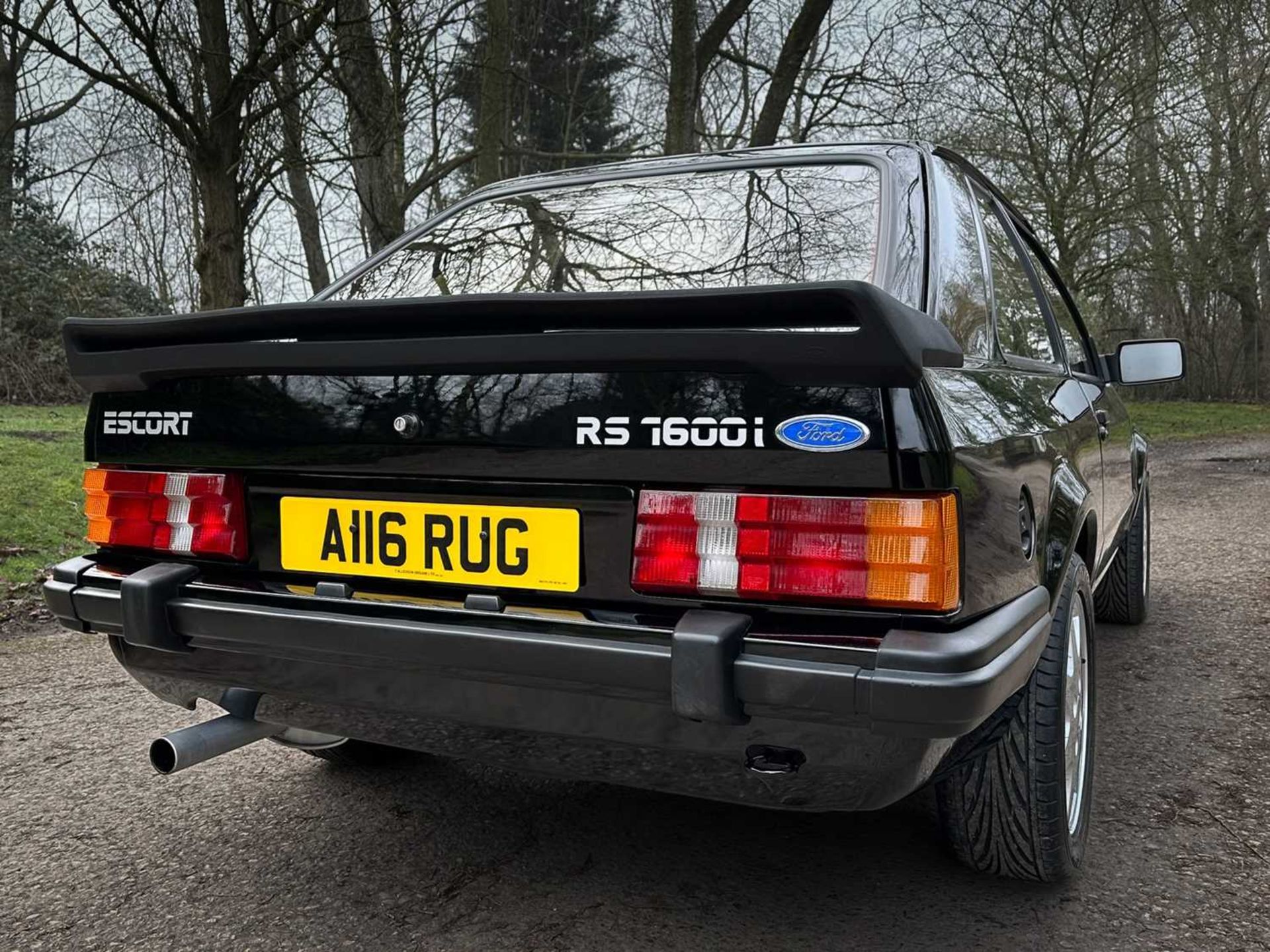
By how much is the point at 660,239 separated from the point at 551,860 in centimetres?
145

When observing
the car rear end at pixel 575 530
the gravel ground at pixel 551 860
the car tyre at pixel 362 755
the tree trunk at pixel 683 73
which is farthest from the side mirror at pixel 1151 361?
the tree trunk at pixel 683 73

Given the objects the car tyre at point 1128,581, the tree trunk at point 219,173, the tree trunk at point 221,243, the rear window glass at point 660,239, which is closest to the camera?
the rear window glass at point 660,239

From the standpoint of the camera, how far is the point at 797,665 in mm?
1632

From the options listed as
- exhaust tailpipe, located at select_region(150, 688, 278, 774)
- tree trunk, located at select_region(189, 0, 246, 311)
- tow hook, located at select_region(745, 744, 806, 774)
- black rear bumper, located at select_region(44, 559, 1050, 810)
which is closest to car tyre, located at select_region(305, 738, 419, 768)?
exhaust tailpipe, located at select_region(150, 688, 278, 774)

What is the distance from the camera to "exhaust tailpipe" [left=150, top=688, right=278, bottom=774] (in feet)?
6.70

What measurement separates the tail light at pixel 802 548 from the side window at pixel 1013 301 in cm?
100

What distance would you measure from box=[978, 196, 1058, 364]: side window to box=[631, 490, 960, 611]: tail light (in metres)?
1.00

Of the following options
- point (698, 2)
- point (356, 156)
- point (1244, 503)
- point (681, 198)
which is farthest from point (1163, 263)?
point (681, 198)

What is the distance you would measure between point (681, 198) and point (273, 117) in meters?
5.82

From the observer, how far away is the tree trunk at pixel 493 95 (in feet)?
34.7

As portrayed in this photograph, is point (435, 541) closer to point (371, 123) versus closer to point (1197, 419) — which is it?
point (371, 123)

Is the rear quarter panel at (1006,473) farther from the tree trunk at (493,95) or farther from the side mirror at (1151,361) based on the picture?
the tree trunk at (493,95)

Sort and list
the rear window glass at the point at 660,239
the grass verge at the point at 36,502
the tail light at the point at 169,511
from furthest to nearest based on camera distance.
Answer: the grass verge at the point at 36,502
the rear window glass at the point at 660,239
the tail light at the point at 169,511

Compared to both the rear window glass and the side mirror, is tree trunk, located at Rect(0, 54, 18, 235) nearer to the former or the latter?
the rear window glass
